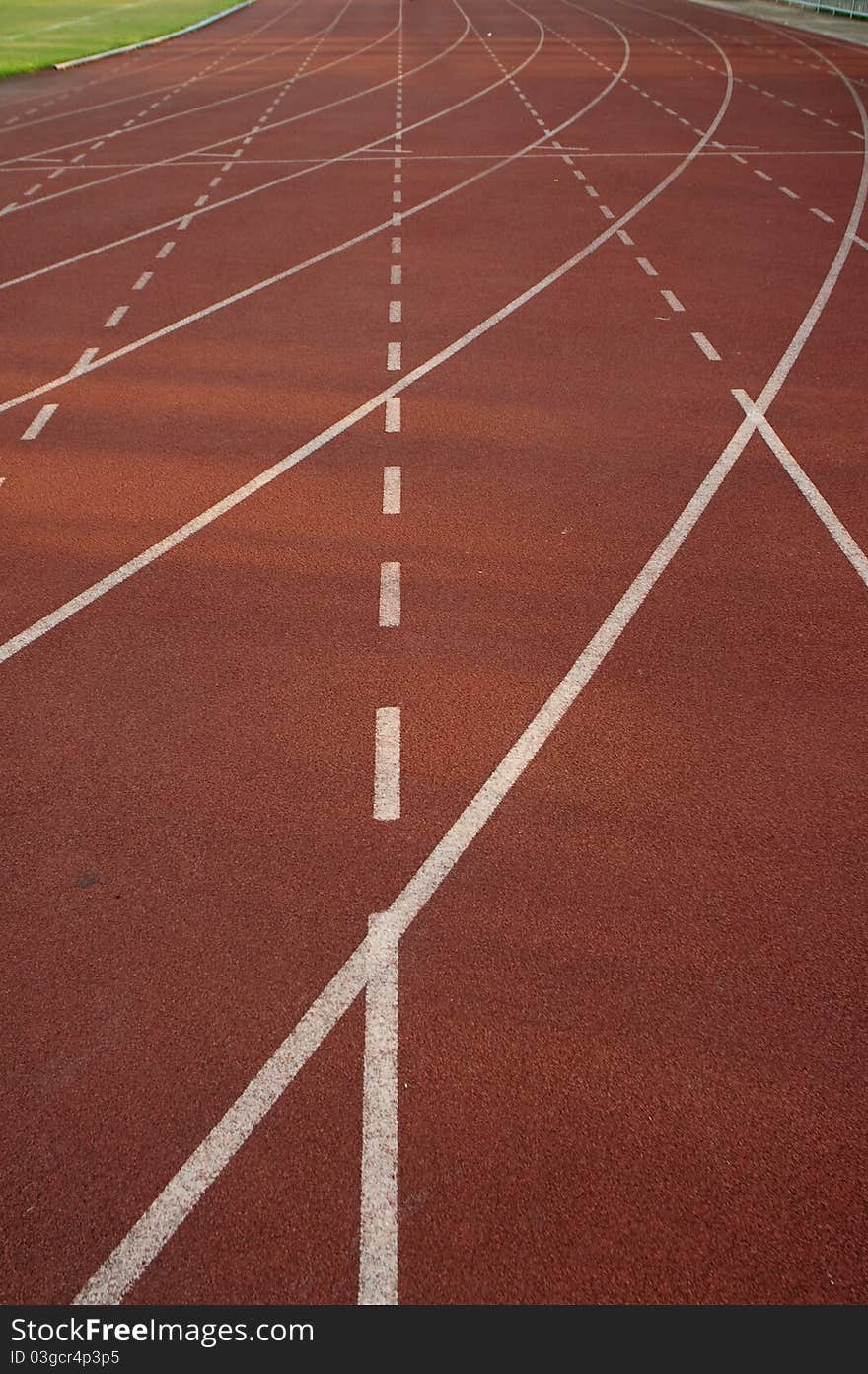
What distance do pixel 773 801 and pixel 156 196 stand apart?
15.9 meters

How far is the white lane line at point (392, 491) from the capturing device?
8.38m

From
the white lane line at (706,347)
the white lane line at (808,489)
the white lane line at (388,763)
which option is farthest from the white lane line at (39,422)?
the white lane line at (706,347)

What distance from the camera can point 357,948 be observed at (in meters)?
4.87

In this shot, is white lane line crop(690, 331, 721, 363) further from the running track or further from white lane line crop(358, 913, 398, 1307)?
white lane line crop(358, 913, 398, 1307)

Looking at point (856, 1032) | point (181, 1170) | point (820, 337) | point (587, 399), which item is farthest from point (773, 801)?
point (820, 337)

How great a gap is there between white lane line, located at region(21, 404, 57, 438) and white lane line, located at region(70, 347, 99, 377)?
3.02ft

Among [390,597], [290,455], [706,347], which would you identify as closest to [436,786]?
[390,597]

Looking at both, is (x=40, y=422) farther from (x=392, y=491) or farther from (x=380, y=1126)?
(x=380, y=1126)

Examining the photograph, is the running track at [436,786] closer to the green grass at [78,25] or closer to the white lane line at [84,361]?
the white lane line at [84,361]

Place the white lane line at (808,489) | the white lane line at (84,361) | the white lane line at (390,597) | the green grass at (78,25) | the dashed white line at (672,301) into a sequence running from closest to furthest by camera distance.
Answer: the white lane line at (390,597) < the white lane line at (808,489) < the white lane line at (84,361) < the dashed white line at (672,301) < the green grass at (78,25)

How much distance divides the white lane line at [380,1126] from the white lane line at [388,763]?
2.35 ft

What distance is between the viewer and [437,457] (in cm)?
917

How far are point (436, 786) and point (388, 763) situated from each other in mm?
295
